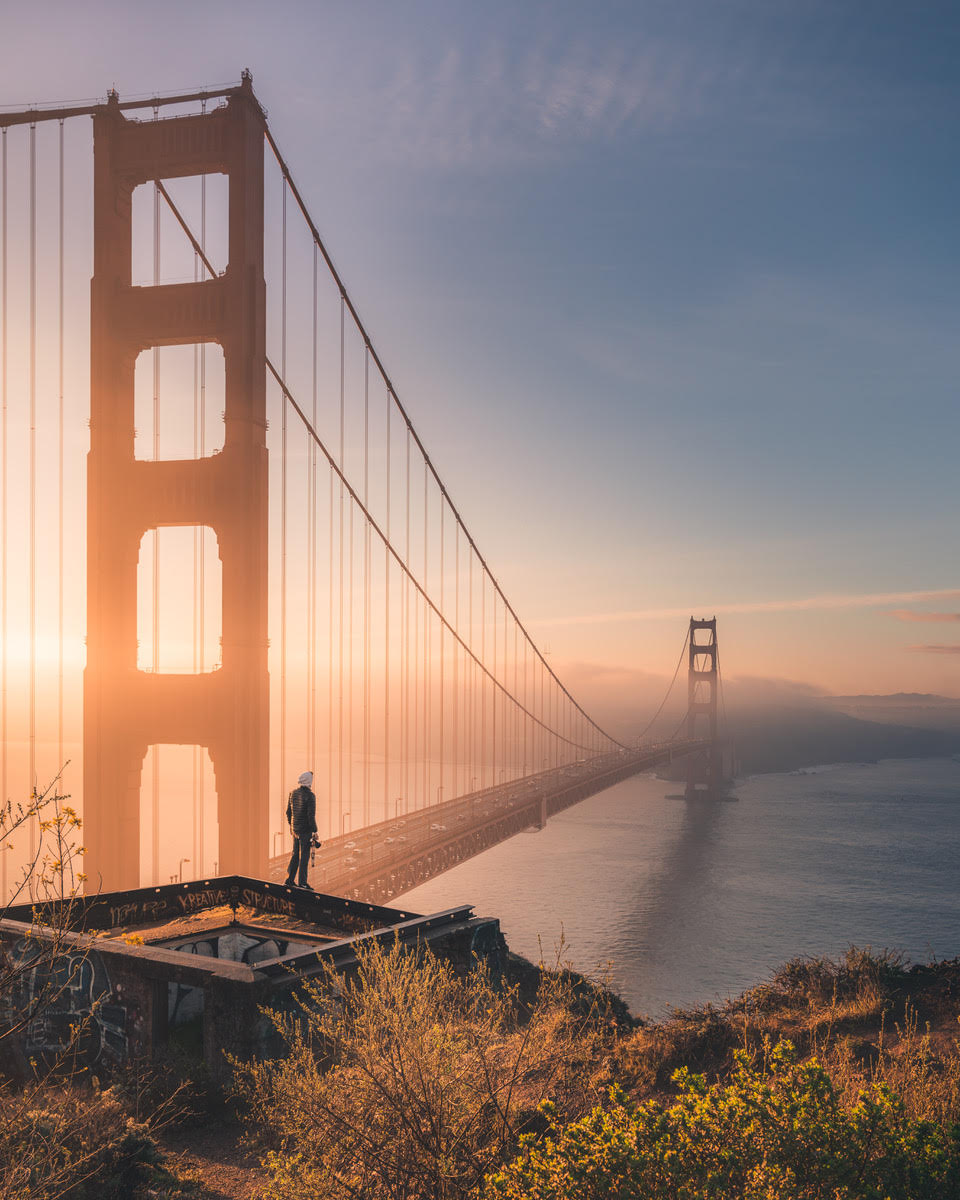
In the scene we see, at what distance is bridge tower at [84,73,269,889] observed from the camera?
15.4m

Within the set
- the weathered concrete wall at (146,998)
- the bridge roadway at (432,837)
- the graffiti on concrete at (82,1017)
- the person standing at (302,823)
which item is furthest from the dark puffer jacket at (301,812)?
the graffiti on concrete at (82,1017)

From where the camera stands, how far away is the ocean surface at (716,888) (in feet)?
131

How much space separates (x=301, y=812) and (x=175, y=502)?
26.5 feet

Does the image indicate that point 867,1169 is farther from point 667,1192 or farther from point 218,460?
point 218,460

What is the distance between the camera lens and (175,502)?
15930mm

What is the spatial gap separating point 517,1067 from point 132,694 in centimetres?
1394

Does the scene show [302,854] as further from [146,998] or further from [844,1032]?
[844,1032]

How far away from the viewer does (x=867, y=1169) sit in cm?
277

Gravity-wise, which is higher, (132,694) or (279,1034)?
(132,694)

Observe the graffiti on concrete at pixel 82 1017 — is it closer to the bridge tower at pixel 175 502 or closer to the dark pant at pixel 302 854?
the dark pant at pixel 302 854

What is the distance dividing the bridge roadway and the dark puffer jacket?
277 centimetres

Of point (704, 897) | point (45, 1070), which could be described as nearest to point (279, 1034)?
point (45, 1070)

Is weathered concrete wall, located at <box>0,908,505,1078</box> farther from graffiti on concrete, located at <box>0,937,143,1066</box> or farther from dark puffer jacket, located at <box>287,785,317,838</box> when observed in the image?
dark puffer jacket, located at <box>287,785,317,838</box>

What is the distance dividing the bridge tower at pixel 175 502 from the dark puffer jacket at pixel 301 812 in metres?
5.03
